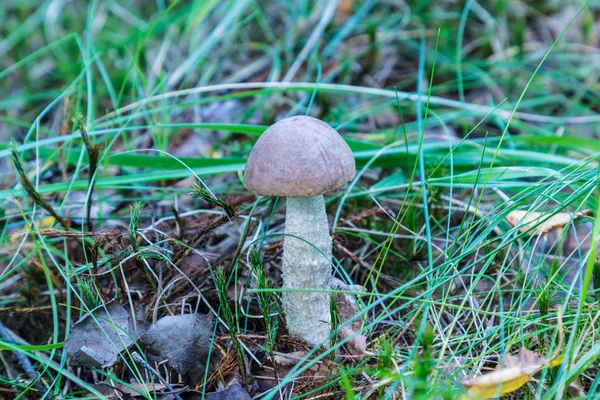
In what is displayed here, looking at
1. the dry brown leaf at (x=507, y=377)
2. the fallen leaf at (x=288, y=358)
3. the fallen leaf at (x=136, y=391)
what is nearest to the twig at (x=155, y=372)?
the fallen leaf at (x=136, y=391)

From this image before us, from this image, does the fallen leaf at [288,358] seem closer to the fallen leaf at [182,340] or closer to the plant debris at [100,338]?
the fallen leaf at [182,340]

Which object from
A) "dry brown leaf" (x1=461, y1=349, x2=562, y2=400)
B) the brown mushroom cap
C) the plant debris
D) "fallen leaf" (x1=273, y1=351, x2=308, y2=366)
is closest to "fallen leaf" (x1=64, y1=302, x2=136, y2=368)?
the plant debris

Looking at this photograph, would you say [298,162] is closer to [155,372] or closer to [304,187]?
[304,187]

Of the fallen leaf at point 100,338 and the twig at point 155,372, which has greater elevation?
the fallen leaf at point 100,338

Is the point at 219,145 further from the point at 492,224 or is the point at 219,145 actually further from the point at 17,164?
the point at 492,224

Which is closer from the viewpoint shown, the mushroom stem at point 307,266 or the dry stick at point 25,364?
the mushroom stem at point 307,266

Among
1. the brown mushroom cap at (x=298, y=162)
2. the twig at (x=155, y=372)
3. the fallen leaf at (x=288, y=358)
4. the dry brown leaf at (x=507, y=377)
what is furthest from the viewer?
the fallen leaf at (x=288, y=358)
